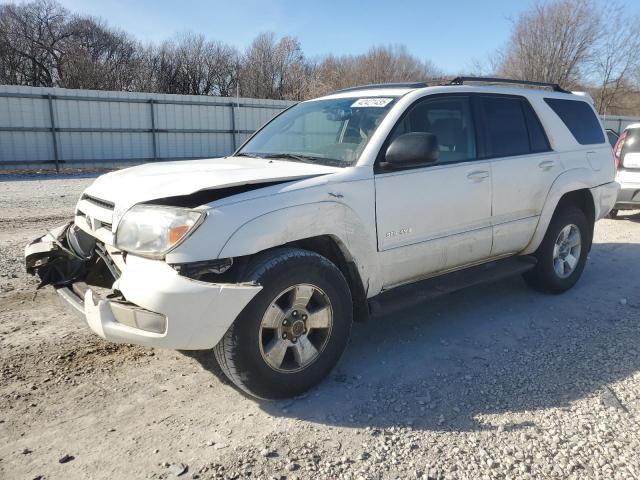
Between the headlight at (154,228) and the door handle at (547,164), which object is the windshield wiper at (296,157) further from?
the door handle at (547,164)

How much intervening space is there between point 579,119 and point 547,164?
3.23 ft

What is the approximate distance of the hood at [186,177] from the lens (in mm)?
3006

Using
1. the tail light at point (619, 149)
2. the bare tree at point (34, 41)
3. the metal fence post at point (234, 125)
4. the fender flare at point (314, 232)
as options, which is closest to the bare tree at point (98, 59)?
the bare tree at point (34, 41)

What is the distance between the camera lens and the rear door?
4434 millimetres

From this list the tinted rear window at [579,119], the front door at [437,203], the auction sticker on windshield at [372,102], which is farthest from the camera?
the tinted rear window at [579,119]

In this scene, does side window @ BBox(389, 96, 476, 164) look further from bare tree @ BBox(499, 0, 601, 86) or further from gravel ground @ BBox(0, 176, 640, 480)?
bare tree @ BBox(499, 0, 601, 86)

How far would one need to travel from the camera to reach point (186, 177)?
10.4ft

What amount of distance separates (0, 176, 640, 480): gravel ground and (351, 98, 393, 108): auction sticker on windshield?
1.79m

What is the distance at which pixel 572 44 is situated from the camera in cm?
3189

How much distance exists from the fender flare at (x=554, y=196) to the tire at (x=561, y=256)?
121 millimetres

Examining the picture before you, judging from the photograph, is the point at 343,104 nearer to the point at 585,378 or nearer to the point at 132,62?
the point at 585,378

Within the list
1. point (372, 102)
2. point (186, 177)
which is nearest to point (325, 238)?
point (186, 177)

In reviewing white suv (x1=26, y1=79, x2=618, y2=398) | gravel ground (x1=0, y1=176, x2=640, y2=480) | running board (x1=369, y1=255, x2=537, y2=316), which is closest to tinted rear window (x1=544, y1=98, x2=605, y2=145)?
white suv (x1=26, y1=79, x2=618, y2=398)

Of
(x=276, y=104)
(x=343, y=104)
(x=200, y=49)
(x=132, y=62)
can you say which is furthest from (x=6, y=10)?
(x=343, y=104)
